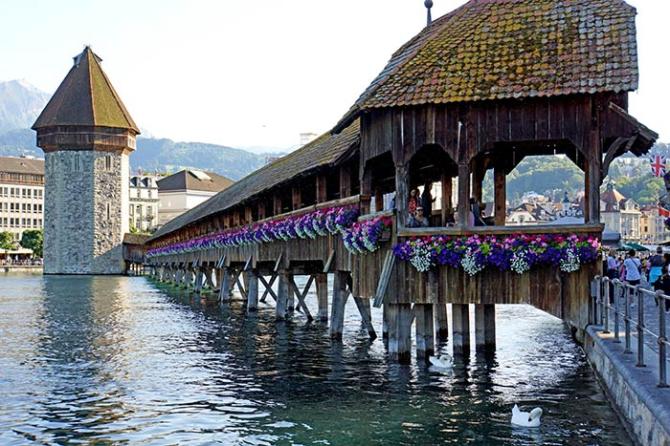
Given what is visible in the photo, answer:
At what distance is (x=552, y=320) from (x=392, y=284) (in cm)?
1369

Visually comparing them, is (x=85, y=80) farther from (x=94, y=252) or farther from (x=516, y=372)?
(x=516, y=372)

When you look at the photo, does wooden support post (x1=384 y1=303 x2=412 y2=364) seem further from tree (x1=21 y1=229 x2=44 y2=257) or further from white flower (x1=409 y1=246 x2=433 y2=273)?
tree (x1=21 y1=229 x2=44 y2=257)

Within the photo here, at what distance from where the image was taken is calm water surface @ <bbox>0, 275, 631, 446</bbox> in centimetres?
1097

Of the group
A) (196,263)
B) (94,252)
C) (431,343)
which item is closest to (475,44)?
(431,343)

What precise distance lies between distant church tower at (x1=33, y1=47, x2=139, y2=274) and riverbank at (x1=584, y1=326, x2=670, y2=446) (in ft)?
237

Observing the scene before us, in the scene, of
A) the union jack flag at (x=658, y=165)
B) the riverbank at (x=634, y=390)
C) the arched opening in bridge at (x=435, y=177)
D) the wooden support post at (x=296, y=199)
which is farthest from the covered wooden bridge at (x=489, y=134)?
the union jack flag at (x=658, y=165)

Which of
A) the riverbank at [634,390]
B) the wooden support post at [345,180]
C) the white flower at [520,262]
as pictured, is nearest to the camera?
the riverbank at [634,390]

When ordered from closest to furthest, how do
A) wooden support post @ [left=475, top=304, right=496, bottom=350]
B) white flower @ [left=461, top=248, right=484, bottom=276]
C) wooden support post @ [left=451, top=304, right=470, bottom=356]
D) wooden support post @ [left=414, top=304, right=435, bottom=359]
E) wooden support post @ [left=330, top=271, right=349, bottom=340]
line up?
white flower @ [left=461, top=248, right=484, bottom=276], wooden support post @ [left=414, top=304, right=435, bottom=359], wooden support post @ [left=451, top=304, right=470, bottom=356], wooden support post @ [left=475, top=304, right=496, bottom=350], wooden support post @ [left=330, top=271, right=349, bottom=340]

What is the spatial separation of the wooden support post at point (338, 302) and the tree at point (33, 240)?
10047cm

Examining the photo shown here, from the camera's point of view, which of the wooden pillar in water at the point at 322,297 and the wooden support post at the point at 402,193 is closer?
the wooden support post at the point at 402,193

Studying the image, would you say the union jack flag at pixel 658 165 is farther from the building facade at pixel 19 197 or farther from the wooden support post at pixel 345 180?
the building facade at pixel 19 197

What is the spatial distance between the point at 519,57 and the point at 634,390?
701 cm

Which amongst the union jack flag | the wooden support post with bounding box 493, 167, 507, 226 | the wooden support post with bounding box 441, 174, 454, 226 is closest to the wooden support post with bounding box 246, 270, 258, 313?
the wooden support post with bounding box 441, 174, 454, 226

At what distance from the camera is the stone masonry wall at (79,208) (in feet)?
268
